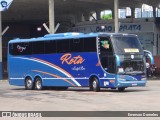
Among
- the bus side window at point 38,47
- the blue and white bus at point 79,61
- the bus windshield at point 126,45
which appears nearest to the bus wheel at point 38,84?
the blue and white bus at point 79,61

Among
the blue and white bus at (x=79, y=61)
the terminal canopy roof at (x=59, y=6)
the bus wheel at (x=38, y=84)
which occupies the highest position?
the terminal canopy roof at (x=59, y=6)

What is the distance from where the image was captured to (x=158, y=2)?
212 ft

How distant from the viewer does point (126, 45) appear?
27750mm

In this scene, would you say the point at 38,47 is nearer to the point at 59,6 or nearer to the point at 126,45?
the point at 126,45

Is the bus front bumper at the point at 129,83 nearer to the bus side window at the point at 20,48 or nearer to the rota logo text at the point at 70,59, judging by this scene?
the rota logo text at the point at 70,59

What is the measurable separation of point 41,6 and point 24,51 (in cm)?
2983

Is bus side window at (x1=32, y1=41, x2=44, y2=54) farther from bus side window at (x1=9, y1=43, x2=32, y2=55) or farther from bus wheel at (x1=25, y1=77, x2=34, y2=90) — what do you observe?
bus wheel at (x1=25, y1=77, x2=34, y2=90)

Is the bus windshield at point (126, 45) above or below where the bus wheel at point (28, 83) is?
above

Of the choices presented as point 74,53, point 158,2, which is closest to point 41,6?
point 158,2

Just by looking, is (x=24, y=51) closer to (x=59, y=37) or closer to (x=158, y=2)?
(x=59, y=37)

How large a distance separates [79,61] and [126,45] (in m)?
3.16

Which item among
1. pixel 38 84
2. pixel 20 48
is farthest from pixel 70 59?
pixel 20 48

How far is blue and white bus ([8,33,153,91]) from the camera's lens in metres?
27.3

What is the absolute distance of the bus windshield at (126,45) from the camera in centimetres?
2725
